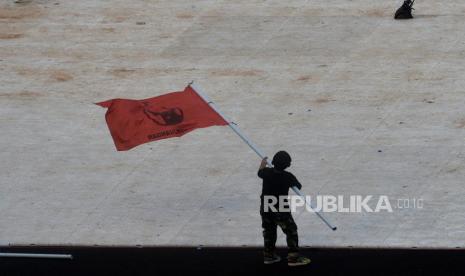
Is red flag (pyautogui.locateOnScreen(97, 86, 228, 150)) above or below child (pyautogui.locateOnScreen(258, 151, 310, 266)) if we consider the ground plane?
above

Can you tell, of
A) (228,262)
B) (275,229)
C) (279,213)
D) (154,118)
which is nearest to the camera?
(279,213)

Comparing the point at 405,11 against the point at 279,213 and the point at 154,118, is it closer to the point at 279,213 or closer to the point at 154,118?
the point at 154,118

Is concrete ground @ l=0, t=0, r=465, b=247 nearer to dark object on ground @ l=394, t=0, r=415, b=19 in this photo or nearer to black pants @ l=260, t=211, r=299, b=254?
dark object on ground @ l=394, t=0, r=415, b=19

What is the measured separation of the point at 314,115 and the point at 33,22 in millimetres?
8452

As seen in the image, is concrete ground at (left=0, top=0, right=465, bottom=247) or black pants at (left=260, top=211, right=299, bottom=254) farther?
concrete ground at (left=0, top=0, right=465, bottom=247)

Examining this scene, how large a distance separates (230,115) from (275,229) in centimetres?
618

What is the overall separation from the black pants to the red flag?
1612 millimetres

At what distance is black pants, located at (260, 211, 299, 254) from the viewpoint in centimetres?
1427

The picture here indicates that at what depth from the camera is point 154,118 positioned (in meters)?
15.3

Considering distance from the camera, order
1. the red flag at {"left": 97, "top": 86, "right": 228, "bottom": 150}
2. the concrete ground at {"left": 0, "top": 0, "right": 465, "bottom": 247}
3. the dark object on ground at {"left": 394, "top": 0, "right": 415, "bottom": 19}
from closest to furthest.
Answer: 1. the red flag at {"left": 97, "top": 86, "right": 228, "bottom": 150}
2. the concrete ground at {"left": 0, "top": 0, "right": 465, "bottom": 247}
3. the dark object on ground at {"left": 394, "top": 0, "right": 415, "bottom": 19}

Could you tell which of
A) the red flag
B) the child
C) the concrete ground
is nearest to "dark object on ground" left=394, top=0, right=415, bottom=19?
the concrete ground

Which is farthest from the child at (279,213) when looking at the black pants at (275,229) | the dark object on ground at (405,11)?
the dark object on ground at (405,11)

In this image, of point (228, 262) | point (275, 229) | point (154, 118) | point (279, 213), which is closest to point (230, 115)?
point (154, 118)

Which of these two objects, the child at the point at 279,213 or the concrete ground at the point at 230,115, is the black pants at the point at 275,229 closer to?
the child at the point at 279,213
